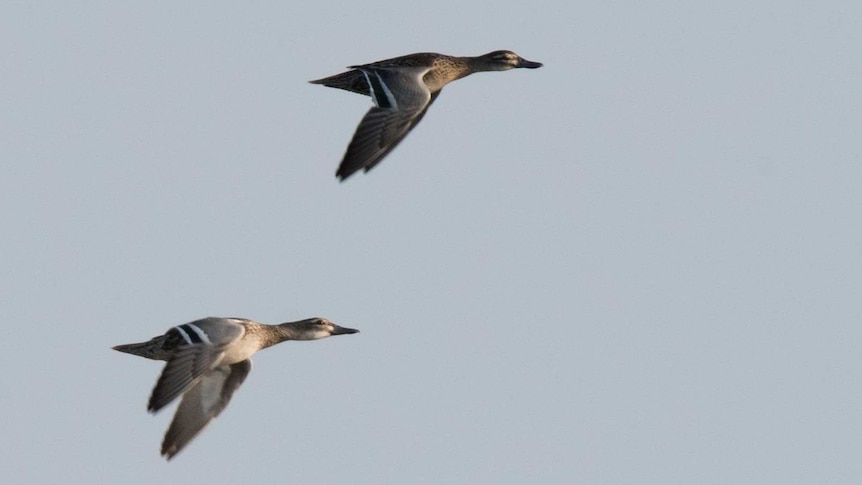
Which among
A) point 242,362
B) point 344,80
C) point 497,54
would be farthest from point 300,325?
point 497,54

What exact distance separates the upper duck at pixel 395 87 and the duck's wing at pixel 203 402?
3.20 m

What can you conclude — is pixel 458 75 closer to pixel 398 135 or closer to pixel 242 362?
pixel 398 135

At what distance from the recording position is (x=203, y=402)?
2098cm


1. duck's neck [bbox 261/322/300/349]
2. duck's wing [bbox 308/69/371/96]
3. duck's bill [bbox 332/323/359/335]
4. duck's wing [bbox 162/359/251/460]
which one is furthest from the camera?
duck's bill [bbox 332/323/359/335]

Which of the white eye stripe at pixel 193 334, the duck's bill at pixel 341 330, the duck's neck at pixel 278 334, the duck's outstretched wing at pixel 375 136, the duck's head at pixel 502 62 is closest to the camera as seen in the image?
the duck's outstretched wing at pixel 375 136

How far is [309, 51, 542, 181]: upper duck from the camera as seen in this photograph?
64.1ft

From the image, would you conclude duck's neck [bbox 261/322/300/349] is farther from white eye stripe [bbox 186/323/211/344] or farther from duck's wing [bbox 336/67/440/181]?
duck's wing [bbox 336/67/440/181]

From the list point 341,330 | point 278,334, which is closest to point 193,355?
point 278,334

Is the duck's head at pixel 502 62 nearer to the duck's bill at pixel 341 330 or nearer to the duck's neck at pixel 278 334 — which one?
the duck's bill at pixel 341 330

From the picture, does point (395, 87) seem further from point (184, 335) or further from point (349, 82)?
point (184, 335)

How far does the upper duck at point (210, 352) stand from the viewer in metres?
19.3

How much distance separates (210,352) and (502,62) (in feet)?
21.0

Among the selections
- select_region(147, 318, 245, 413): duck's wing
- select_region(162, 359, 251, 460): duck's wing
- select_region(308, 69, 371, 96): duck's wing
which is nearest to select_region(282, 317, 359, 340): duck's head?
select_region(162, 359, 251, 460): duck's wing

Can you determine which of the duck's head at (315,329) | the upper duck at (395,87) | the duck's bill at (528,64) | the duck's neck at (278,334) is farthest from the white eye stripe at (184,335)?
the duck's bill at (528,64)
